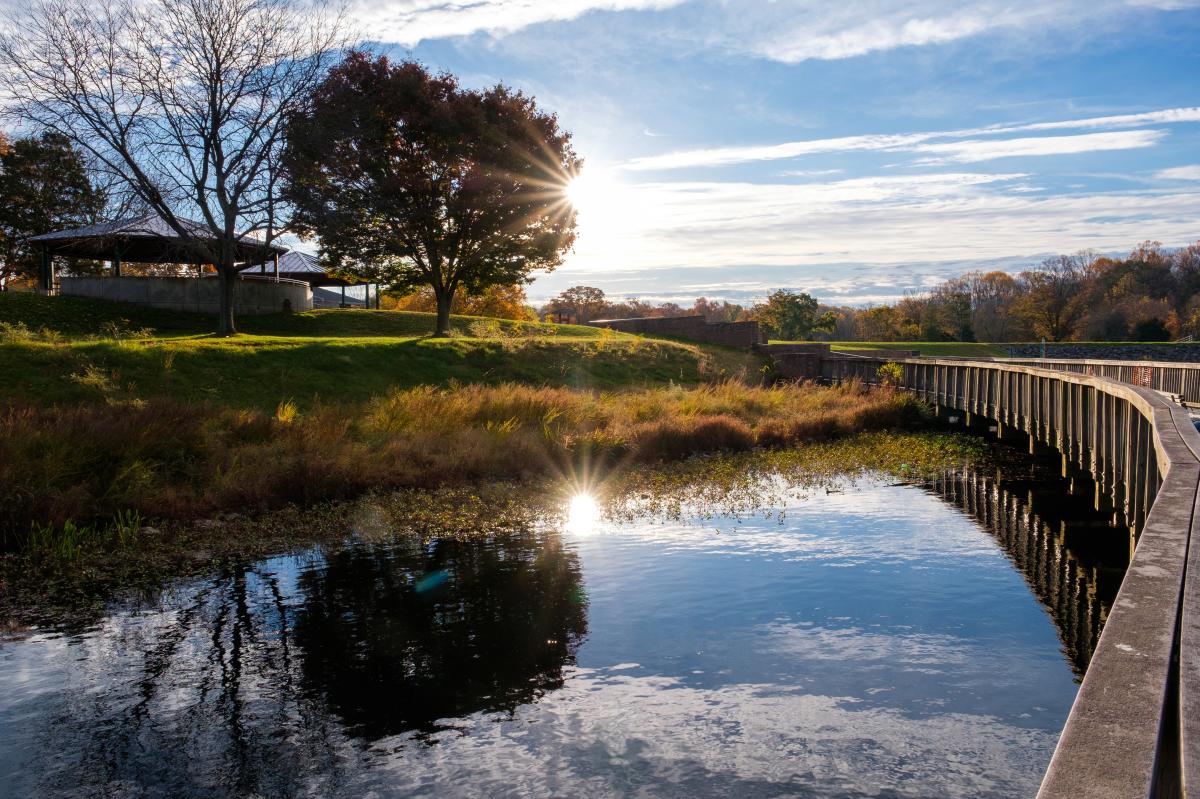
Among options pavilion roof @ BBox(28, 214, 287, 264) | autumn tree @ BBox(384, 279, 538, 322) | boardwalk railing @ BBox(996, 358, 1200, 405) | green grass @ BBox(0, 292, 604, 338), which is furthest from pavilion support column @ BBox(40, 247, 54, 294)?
boardwalk railing @ BBox(996, 358, 1200, 405)

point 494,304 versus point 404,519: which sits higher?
point 494,304

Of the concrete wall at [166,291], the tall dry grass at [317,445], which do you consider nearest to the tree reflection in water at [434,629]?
the tall dry grass at [317,445]

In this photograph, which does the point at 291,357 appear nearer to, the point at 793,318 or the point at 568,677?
the point at 568,677

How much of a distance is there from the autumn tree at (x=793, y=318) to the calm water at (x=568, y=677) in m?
71.5

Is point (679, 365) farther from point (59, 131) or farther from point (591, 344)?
point (59, 131)

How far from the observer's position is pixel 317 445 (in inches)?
575

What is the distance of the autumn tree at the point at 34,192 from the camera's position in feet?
156

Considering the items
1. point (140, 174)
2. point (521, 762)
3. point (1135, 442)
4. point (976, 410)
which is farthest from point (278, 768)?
point (140, 174)

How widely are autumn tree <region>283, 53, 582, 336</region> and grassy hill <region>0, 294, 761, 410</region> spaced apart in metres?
2.81

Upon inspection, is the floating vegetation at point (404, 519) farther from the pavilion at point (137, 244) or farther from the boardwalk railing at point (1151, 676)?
the pavilion at point (137, 244)

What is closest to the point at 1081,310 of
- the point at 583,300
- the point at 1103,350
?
the point at 1103,350

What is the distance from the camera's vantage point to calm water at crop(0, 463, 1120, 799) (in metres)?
5.47

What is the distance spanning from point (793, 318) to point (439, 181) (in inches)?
2030

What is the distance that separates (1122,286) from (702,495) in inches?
3388
